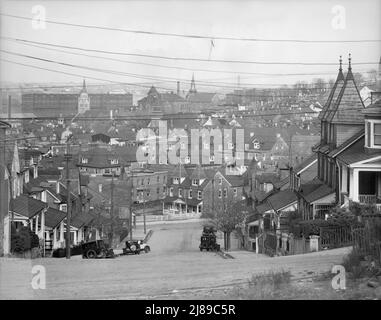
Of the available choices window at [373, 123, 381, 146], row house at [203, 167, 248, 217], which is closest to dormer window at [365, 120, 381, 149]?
window at [373, 123, 381, 146]

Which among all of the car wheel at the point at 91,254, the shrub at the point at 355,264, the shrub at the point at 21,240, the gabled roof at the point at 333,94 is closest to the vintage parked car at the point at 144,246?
the car wheel at the point at 91,254

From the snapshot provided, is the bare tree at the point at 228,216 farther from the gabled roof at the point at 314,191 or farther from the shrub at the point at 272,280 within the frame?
the shrub at the point at 272,280

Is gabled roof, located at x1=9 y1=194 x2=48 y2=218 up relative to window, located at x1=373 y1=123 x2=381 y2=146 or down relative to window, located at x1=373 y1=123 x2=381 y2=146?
down

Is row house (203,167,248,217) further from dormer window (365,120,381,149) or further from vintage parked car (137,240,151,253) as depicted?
dormer window (365,120,381,149)

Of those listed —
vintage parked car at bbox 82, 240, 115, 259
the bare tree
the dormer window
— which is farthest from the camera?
the bare tree

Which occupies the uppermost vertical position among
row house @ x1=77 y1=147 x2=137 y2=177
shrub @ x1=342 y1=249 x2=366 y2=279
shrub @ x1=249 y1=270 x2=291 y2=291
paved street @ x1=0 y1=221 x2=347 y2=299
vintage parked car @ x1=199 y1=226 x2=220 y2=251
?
row house @ x1=77 y1=147 x2=137 y2=177

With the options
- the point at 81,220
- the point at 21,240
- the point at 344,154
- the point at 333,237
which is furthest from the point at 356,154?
the point at 81,220

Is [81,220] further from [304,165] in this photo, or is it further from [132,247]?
[304,165]
